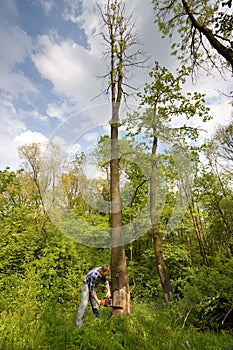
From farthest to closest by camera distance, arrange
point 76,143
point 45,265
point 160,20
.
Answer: point 45,265 < point 76,143 < point 160,20

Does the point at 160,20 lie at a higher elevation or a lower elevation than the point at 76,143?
higher

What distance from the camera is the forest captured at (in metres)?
4.52

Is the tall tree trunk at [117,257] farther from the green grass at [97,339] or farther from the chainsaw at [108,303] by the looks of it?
the green grass at [97,339]

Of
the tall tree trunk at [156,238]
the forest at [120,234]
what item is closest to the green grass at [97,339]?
the forest at [120,234]

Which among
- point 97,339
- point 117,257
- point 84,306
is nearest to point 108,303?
point 84,306

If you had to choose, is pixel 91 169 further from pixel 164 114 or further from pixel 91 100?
pixel 164 114

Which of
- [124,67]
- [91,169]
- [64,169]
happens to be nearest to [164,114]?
[124,67]

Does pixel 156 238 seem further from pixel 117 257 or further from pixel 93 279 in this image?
pixel 93 279

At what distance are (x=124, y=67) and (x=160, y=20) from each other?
2298mm

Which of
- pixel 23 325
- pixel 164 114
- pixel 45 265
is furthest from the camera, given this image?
pixel 164 114

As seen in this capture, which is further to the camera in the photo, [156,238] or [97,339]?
[156,238]

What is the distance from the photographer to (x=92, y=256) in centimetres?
1359

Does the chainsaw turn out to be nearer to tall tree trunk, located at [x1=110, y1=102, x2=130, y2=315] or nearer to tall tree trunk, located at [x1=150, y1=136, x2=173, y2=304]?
tall tree trunk, located at [x1=110, y1=102, x2=130, y2=315]

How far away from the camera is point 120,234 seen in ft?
21.4
